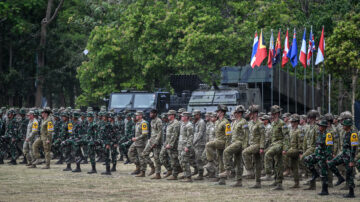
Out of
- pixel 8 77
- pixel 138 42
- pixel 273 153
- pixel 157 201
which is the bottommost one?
pixel 157 201

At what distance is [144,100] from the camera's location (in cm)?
2764

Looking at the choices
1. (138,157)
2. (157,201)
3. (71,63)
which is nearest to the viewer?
(157,201)

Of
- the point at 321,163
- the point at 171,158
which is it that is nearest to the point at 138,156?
the point at 171,158

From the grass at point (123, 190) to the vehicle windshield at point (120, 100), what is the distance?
10971 millimetres

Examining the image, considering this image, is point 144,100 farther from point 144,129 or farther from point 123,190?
point 123,190

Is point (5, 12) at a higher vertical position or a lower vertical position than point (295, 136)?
higher

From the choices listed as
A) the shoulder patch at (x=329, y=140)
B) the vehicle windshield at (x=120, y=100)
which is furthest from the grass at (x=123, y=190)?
the vehicle windshield at (x=120, y=100)

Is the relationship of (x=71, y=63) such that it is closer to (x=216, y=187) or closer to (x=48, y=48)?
(x=48, y=48)

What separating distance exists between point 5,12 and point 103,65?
803 cm

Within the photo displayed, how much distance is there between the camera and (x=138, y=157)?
1683 centimetres

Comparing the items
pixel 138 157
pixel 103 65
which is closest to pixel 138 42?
pixel 103 65

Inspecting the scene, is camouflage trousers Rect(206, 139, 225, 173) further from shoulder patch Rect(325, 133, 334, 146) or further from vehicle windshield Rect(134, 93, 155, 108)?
vehicle windshield Rect(134, 93, 155, 108)

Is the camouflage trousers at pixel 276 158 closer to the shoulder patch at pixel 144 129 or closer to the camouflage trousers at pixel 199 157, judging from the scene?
the camouflage trousers at pixel 199 157

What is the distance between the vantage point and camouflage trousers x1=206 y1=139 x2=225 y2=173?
14.9 m
